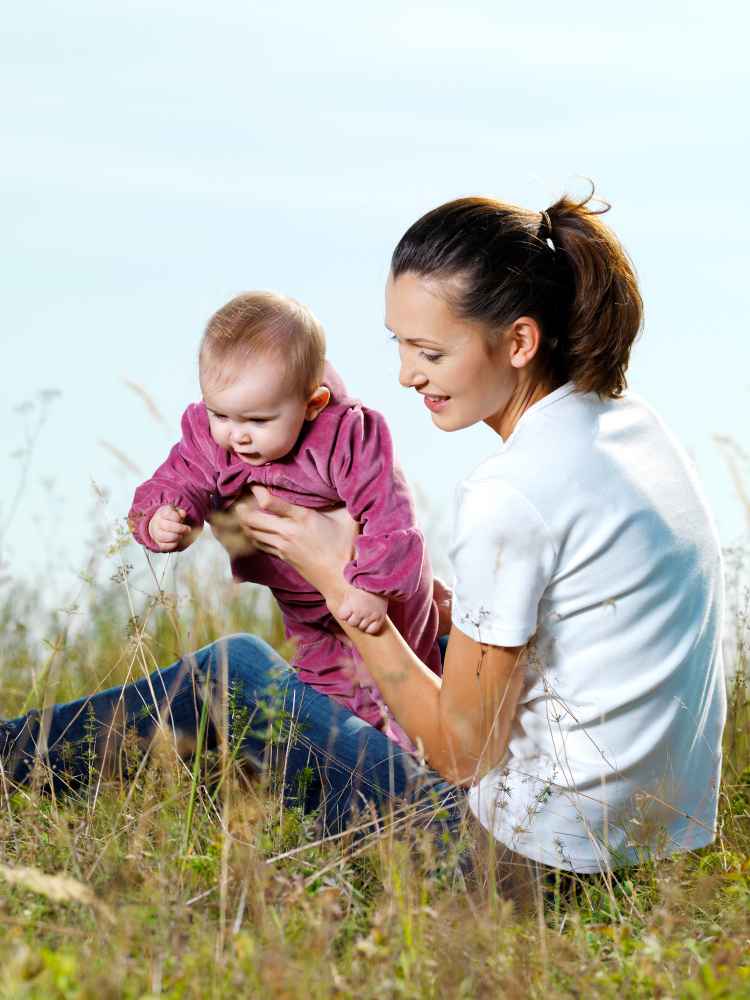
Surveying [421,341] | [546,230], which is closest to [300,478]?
[421,341]

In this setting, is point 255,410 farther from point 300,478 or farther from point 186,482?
point 186,482

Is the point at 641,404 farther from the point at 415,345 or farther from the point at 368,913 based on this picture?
the point at 368,913

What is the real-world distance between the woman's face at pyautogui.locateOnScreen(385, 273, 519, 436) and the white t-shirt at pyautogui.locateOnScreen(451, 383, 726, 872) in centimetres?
18

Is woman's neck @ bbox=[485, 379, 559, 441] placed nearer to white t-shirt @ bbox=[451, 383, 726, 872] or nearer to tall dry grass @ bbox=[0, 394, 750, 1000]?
white t-shirt @ bbox=[451, 383, 726, 872]

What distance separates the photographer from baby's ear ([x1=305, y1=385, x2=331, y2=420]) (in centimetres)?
376

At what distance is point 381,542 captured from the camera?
3639 millimetres

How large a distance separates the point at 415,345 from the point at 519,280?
31 centimetres

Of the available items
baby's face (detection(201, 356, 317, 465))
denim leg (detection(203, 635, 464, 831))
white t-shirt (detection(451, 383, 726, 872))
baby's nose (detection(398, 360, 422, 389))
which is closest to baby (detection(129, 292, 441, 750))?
baby's face (detection(201, 356, 317, 465))

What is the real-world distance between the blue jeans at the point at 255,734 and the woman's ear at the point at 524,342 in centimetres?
100

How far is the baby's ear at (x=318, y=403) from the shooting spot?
3.76 metres

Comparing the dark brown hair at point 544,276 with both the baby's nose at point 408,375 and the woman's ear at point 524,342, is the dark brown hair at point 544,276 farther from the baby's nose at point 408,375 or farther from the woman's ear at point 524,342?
the baby's nose at point 408,375

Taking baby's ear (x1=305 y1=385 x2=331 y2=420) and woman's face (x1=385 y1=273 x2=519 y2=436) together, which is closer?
woman's face (x1=385 y1=273 x2=519 y2=436)

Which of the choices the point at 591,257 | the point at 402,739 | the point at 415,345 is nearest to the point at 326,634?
the point at 402,739

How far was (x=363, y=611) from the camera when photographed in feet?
11.8
